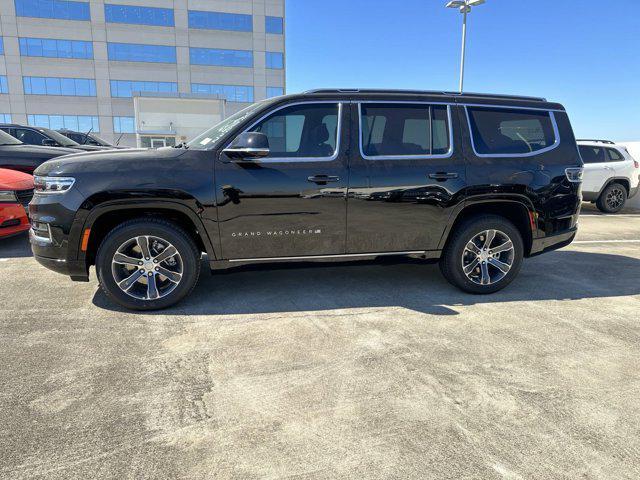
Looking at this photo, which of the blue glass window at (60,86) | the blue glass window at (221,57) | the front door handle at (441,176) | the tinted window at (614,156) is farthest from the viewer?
the blue glass window at (221,57)

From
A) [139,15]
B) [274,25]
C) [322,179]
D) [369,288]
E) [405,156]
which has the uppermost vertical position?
[274,25]

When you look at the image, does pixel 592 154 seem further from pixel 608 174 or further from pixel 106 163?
pixel 106 163

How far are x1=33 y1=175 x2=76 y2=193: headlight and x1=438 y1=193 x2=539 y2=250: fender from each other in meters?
3.46

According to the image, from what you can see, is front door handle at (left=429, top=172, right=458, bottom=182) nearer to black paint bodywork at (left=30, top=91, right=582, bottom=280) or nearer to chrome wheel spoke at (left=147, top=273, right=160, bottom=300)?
black paint bodywork at (left=30, top=91, right=582, bottom=280)

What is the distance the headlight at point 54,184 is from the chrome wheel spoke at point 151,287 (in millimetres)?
1008

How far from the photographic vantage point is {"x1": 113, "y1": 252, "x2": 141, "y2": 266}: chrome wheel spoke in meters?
3.78

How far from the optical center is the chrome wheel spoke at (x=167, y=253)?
151 inches

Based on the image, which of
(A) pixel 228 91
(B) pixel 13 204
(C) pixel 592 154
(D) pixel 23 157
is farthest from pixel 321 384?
(A) pixel 228 91

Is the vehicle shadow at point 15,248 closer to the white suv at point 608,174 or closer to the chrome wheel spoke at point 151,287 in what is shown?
the chrome wheel spoke at point 151,287

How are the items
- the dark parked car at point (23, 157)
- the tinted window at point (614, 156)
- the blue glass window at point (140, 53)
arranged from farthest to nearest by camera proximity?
the blue glass window at point (140, 53) → the tinted window at point (614, 156) → the dark parked car at point (23, 157)

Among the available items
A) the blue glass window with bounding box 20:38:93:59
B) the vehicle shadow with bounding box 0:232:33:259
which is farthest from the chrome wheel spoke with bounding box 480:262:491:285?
the blue glass window with bounding box 20:38:93:59

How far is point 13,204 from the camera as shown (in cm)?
588

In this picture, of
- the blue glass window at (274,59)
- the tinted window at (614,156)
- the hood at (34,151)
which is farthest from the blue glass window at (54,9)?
the tinted window at (614,156)

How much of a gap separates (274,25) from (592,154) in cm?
4278
